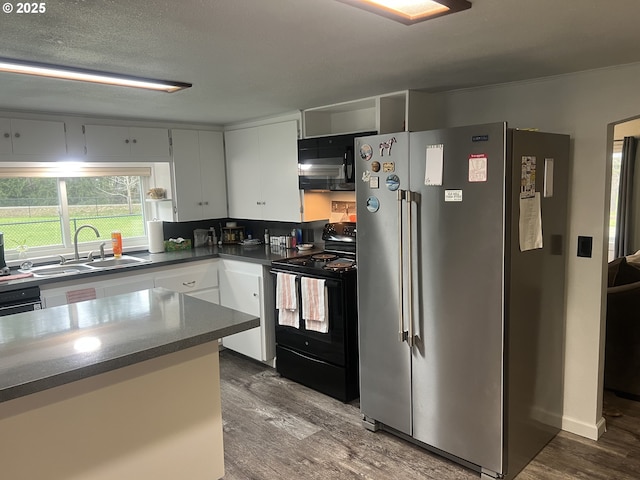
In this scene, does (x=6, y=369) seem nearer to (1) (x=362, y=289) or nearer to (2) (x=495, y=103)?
(1) (x=362, y=289)

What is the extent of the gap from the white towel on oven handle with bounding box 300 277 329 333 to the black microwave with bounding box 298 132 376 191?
2.42 ft

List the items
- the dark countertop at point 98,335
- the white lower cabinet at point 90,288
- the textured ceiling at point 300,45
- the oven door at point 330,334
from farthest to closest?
the white lower cabinet at point 90,288 → the oven door at point 330,334 → the textured ceiling at point 300,45 → the dark countertop at point 98,335

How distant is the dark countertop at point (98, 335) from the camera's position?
1441 mm

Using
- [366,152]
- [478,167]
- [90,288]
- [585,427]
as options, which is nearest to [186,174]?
→ [90,288]

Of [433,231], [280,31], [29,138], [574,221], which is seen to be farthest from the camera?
[29,138]

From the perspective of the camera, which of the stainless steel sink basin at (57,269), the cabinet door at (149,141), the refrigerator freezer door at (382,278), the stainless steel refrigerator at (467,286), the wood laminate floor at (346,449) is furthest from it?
the cabinet door at (149,141)

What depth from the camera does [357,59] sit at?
2295 millimetres

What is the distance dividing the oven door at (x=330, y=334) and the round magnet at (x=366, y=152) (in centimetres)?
87

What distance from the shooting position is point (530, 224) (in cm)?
238

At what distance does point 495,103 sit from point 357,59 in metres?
1.18

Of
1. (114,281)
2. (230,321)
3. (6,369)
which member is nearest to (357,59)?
(230,321)

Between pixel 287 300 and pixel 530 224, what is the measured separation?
5.94ft

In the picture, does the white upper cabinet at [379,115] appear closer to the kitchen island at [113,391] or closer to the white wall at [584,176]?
the white wall at [584,176]

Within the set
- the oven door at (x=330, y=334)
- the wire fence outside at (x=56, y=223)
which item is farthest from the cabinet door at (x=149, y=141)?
the oven door at (x=330, y=334)
